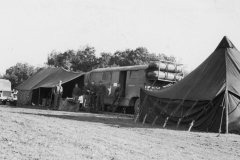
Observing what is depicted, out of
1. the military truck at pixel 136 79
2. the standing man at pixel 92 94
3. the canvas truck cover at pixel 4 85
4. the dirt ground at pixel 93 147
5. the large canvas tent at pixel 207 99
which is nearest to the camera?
the dirt ground at pixel 93 147

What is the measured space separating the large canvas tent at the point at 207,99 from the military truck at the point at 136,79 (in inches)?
179

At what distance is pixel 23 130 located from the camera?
8.09 m

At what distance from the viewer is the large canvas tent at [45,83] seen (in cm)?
2647

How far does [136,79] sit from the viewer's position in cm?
2095

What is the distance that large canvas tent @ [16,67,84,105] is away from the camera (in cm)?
2647

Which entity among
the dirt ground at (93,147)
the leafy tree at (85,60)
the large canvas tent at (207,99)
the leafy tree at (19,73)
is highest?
the leafy tree at (85,60)

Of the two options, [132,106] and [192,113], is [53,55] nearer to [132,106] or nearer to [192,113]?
[132,106]

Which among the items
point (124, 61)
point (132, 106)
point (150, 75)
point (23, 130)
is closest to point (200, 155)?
point (23, 130)

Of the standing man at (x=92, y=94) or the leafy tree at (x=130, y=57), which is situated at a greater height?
the leafy tree at (x=130, y=57)

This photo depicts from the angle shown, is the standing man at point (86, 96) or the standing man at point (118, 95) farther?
the standing man at point (86, 96)

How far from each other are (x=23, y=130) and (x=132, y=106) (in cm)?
1465

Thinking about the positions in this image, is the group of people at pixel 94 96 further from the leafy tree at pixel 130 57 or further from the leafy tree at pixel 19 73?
the leafy tree at pixel 130 57

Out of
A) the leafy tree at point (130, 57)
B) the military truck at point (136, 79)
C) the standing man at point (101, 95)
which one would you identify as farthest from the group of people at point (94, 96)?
the leafy tree at point (130, 57)

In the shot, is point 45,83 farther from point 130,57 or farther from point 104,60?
point 130,57
